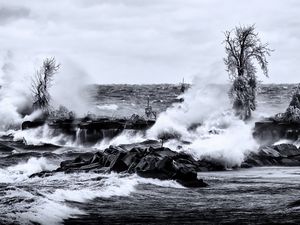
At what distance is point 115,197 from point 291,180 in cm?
765

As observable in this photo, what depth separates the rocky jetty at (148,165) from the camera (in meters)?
21.5

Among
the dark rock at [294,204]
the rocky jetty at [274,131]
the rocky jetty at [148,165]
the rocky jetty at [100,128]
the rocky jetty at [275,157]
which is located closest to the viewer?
the dark rock at [294,204]

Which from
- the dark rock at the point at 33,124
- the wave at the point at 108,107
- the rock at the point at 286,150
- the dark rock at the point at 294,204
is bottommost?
the dark rock at the point at 33,124

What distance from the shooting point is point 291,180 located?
72.9ft

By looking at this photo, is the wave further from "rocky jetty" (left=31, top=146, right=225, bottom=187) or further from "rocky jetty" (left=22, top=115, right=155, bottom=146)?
"rocky jetty" (left=31, top=146, right=225, bottom=187)

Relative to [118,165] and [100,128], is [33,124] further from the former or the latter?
[118,165]

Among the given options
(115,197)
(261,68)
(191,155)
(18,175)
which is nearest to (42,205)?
(115,197)

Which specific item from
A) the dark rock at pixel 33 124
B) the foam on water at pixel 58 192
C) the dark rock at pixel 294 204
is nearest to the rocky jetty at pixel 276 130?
the foam on water at pixel 58 192

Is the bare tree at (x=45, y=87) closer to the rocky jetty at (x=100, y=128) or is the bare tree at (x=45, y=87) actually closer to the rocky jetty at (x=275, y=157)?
the rocky jetty at (x=100, y=128)

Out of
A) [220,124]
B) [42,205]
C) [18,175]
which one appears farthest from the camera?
[220,124]

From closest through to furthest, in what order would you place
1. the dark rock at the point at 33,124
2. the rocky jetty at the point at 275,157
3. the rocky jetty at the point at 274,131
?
1. the rocky jetty at the point at 275,157
2. the rocky jetty at the point at 274,131
3. the dark rock at the point at 33,124

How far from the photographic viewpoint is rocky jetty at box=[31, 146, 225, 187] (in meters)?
21.5

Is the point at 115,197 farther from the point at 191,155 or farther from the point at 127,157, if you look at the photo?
the point at 191,155

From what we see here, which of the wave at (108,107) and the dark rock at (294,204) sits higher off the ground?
the dark rock at (294,204)
